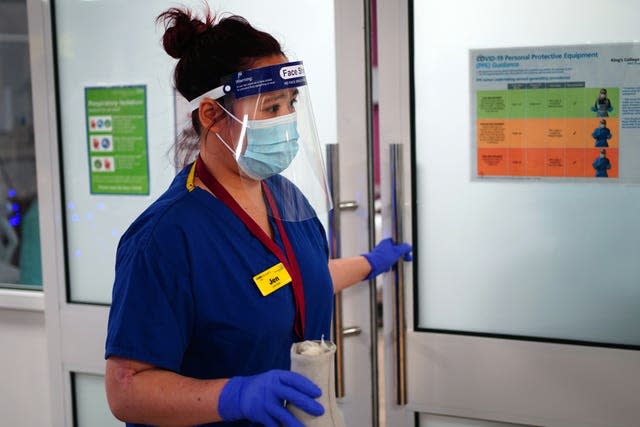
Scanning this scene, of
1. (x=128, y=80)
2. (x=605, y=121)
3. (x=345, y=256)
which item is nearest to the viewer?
(x=605, y=121)

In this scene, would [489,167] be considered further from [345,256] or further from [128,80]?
[128,80]

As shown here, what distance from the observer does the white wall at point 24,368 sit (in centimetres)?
275

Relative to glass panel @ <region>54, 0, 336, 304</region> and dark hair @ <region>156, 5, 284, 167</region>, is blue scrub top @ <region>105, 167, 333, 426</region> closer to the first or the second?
dark hair @ <region>156, 5, 284, 167</region>

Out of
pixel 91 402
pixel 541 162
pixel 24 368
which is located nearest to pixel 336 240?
pixel 541 162

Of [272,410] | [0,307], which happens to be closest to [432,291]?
[272,410]

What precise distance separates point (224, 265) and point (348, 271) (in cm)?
58

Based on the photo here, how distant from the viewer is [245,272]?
153 centimetres

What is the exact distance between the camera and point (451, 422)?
2.15 m

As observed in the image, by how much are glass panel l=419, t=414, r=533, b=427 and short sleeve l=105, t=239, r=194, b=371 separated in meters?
0.96

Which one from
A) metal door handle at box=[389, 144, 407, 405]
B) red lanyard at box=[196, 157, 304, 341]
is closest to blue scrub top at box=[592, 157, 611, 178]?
metal door handle at box=[389, 144, 407, 405]

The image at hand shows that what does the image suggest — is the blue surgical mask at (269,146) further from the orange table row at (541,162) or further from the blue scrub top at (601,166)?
the blue scrub top at (601,166)

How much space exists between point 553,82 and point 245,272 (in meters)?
0.93

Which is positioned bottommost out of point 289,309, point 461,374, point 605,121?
point 461,374

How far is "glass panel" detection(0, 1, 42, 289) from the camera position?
9.77ft
